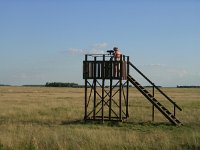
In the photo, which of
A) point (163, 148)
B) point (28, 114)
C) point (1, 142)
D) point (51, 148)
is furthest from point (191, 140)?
point (28, 114)

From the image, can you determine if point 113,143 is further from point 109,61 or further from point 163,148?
point 109,61

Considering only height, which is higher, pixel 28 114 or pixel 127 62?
pixel 127 62

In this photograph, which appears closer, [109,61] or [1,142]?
[1,142]

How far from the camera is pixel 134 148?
13391 mm

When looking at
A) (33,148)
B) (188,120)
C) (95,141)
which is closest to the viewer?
(33,148)

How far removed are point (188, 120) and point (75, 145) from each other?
15842 millimetres

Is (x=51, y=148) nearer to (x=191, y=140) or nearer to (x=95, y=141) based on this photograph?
(x=95, y=141)

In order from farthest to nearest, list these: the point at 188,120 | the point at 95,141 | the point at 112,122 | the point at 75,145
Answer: the point at 188,120
the point at 112,122
the point at 95,141
the point at 75,145

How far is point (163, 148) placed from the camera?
43.6ft

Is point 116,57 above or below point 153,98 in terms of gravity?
above

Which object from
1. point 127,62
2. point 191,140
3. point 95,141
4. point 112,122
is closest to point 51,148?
point 95,141

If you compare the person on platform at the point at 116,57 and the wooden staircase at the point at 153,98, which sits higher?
the person on platform at the point at 116,57

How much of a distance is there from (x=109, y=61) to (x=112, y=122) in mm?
3494

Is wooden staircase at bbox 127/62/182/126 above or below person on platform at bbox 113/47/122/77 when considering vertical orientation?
below
